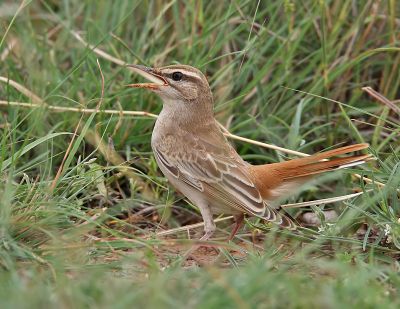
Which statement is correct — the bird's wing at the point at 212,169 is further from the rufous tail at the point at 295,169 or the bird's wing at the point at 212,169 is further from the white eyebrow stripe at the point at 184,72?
the white eyebrow stripe at the point at 184,72

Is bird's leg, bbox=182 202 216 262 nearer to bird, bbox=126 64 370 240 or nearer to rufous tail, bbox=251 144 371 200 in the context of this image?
bird, bbox=126 64 370 240

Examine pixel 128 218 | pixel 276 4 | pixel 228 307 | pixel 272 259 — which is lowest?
pixel 128 218

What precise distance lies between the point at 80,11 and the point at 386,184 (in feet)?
12.8

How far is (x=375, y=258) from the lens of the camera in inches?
221

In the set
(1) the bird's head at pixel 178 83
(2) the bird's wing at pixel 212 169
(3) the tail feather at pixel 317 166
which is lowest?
(2) the bird's wing at pixel 212 169

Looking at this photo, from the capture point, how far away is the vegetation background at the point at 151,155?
442cm

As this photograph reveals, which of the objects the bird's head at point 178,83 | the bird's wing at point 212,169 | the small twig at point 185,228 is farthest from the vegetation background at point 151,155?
the bird's head at point 178,83

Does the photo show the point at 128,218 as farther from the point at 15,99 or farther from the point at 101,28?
the point at 101,28

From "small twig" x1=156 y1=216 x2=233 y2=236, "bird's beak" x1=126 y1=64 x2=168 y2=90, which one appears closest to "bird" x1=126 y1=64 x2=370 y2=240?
"bird's beak" x1=126 y1=64 x2=168 y2=90

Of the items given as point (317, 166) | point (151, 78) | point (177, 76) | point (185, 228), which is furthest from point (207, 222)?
point (151, 78)

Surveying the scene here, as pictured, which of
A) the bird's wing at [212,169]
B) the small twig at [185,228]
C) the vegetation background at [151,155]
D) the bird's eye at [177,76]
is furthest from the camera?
the bird's eye at [177,76]

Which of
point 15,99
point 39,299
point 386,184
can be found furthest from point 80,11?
point 39,299

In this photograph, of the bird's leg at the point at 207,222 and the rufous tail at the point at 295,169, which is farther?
the bird's leg at the point at 207,222

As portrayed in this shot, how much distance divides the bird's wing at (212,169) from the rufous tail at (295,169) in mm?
106
